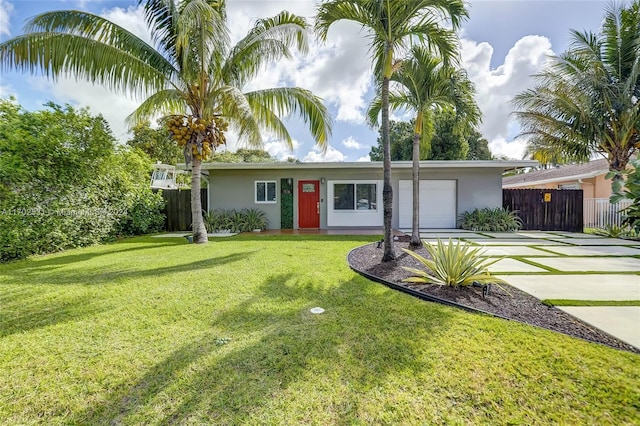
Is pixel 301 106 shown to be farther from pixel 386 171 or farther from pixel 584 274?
pixel 584 274

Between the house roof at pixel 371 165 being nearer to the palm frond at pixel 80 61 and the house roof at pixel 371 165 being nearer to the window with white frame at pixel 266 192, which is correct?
the window with white frame at pixel 266 192

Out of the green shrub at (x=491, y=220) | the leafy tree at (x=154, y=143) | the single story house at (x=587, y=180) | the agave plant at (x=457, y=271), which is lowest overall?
the agave plant at (x=457, y=271)

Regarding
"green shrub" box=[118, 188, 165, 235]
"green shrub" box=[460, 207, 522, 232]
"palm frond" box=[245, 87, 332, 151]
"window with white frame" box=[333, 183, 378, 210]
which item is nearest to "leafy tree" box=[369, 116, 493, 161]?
"green shrub" box=[460, 207, 522, 232]

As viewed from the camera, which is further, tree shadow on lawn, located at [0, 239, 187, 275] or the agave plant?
tree shadow on lawn, located at [0, 239, 187, 275]

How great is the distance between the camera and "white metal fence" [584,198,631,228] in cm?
1132

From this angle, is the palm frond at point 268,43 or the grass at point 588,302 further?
the palm frond at point 268,43

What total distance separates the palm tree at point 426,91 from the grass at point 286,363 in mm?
4349

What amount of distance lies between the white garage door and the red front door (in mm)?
3792

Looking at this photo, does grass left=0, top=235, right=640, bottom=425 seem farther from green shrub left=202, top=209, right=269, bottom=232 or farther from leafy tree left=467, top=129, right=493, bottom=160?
leafy tree left=467, top=129, right=493, bottom=160

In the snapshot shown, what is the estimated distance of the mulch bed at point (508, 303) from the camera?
120 inches

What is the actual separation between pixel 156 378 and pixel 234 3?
10.3 metres

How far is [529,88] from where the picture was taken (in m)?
10.9

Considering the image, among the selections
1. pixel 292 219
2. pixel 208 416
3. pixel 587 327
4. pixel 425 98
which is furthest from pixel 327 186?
pixel 208 416

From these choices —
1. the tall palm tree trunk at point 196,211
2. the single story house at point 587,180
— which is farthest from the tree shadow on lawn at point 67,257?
the single story house at point 587,180
